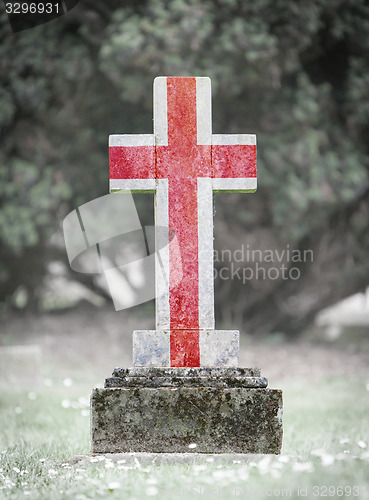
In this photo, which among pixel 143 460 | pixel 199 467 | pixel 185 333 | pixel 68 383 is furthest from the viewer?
pixel 68 383

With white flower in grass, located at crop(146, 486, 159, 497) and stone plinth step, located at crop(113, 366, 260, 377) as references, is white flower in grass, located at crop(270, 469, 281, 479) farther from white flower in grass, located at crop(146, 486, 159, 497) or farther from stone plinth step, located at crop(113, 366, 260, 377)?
stone plinth step, located at crop(113, 366, 260, 377)

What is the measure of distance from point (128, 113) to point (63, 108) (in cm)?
93

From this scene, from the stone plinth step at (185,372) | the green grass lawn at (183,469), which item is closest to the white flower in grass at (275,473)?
the green grass lawn at (183,469)

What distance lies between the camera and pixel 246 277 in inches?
384

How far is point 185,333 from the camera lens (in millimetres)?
3264

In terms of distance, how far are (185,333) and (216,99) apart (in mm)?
5284

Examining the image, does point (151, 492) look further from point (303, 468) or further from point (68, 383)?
point (68, 383)

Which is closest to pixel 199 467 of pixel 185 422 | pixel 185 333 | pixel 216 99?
pixel 185 422

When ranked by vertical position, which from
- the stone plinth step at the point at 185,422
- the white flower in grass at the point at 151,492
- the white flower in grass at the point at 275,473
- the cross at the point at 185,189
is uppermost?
the cross at the point at 185,189

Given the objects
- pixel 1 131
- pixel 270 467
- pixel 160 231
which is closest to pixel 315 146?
pixel 1 131

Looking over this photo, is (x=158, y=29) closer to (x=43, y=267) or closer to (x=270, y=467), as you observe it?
(x=43, y=267)

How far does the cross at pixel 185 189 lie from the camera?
3.26 m

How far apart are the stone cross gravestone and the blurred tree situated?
401 cm

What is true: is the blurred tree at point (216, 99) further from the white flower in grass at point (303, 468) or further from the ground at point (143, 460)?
the white flower in grass at point (303, 468)
